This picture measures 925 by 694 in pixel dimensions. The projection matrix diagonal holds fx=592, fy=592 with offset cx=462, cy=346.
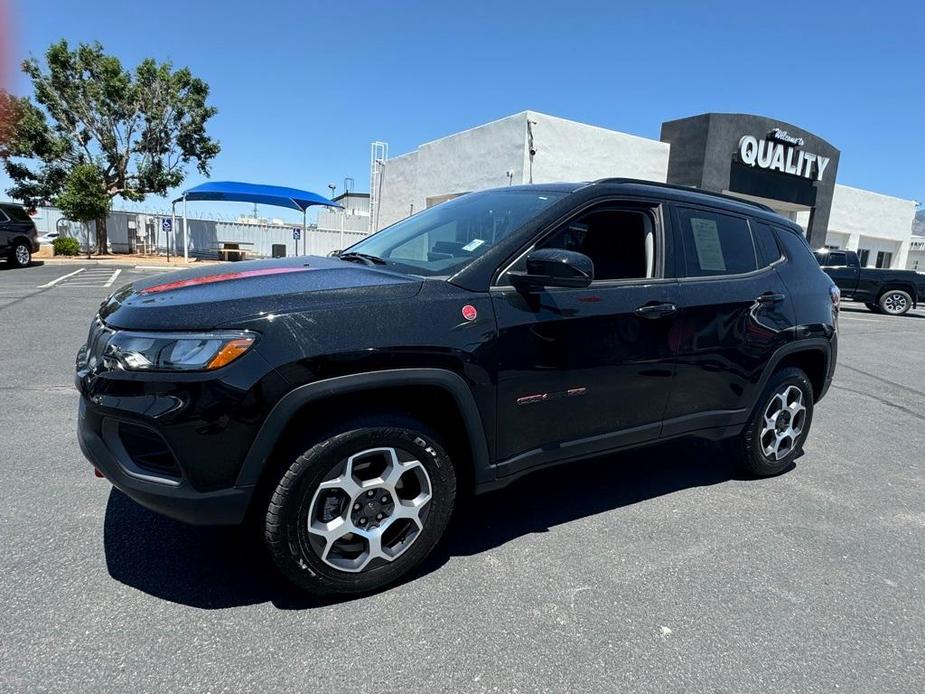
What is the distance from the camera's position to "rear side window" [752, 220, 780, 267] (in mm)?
3938

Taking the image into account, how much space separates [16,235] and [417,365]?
786 inches

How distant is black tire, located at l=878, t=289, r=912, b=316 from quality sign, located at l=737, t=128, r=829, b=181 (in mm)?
6736

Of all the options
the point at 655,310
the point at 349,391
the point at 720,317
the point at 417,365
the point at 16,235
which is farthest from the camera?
the point at 16,235

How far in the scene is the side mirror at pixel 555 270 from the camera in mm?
2572

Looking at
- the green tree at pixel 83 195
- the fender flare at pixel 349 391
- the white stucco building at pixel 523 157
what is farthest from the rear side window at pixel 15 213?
the fender flare at pixel 349 391

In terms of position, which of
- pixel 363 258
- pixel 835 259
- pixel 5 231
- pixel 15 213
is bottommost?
pixel 363 258

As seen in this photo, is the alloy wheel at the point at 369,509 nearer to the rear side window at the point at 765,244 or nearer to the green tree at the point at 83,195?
the rear side window at the point at 765,244

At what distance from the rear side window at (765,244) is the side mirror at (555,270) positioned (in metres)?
1.92

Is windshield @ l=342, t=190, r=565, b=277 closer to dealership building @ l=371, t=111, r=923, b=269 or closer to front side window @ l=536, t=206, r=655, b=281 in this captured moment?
front side window @ l=536, t=206, r=655, b=281

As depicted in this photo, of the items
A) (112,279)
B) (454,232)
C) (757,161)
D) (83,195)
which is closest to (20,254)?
(112,279)

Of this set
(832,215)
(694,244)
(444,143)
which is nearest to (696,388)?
(694,244)

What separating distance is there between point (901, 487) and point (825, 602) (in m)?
2.01

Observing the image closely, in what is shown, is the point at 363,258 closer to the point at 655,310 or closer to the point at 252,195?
the point at 655,310

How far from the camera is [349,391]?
229cm
